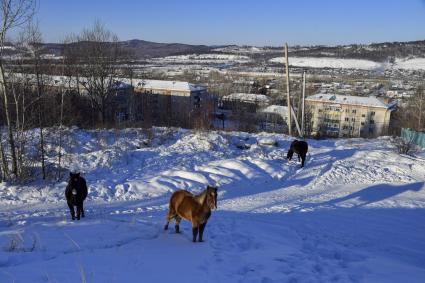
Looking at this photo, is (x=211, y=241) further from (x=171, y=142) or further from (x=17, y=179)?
(x=171, y=142)

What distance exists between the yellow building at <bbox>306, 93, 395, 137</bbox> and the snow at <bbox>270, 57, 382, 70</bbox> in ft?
264

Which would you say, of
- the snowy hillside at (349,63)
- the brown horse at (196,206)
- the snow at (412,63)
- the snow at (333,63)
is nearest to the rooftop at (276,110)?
the brown horse at (196,206)

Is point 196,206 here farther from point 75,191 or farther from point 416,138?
point 416,138

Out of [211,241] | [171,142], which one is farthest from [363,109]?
[211,241]

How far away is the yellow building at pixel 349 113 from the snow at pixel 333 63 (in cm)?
8045

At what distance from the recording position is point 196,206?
7133 millimetres

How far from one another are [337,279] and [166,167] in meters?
10.3

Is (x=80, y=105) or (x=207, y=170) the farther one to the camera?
(x=80, y=105)

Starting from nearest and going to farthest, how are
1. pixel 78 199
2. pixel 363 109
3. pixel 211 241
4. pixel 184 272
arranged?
pixel 184 272 → pixel 211 241 → pixel 78 199 → pixel 363 109

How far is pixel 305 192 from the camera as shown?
13.6 metres

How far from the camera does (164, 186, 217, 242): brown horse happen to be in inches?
269

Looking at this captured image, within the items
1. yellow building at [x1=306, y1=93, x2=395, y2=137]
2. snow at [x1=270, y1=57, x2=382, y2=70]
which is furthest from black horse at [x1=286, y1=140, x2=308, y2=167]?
snow at [x1=270, y1=57, x2=382, y2=70]

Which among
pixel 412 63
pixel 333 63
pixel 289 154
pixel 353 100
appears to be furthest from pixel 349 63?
pixel 289 154

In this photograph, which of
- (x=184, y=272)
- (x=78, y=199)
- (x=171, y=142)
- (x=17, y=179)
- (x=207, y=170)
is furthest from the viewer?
(x=171, y=142)
